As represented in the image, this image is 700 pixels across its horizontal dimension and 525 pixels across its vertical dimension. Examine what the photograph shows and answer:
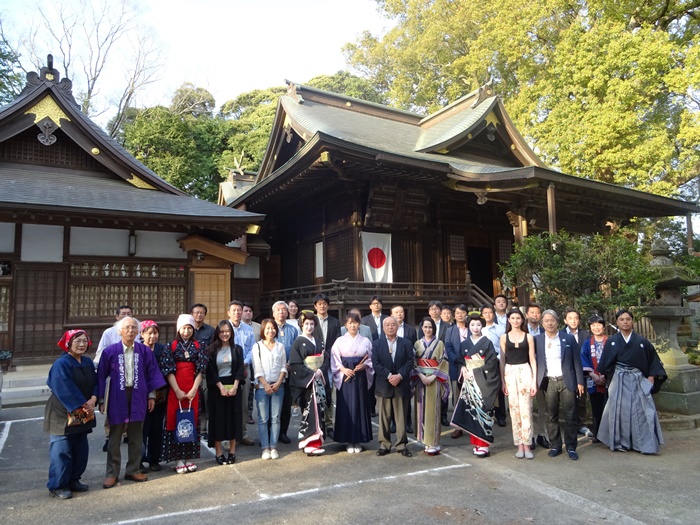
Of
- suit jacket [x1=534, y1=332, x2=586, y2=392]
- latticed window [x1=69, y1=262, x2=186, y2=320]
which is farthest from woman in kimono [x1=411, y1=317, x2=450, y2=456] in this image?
latticed window [x1=69, y1=262, x2=186, y2=320]

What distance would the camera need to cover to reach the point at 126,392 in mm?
4438

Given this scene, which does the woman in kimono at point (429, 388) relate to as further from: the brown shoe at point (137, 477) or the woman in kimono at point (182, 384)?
the brown shoe at point (137, 477)

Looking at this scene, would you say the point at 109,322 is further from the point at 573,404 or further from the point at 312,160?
the point at 573,404

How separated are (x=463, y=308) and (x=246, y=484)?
355cm

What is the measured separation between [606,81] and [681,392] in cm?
1348

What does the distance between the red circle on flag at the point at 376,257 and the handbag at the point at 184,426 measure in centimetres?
815

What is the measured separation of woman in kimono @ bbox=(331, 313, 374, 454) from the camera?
539cm

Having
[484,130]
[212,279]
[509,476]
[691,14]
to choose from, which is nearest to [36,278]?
[212,279]

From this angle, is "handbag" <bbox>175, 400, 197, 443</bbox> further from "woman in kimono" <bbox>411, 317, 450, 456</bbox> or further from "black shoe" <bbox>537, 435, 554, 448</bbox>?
"black shoe" <bbox>537, 435, 554, 448</bbox>

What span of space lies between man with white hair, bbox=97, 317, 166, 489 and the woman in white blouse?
3.43ft

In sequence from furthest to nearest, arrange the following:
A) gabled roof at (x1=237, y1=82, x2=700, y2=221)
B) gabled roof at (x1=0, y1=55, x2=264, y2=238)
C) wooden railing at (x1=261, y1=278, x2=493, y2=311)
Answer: wooden railing at (x1=261, y1=278, x2=493, y2=311), gabled roof at (x1=237, y1=82, x2=700, y2=221), gabled roof at (x1=0, y1=55, x2=264, y2=238)

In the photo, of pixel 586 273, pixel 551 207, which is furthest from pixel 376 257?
pixel 586 273

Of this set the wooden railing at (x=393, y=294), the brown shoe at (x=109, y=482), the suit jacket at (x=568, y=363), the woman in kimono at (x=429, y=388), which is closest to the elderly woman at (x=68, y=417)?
the brown shoe at (x=109, y=482)

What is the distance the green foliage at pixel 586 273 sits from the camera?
6754mm
